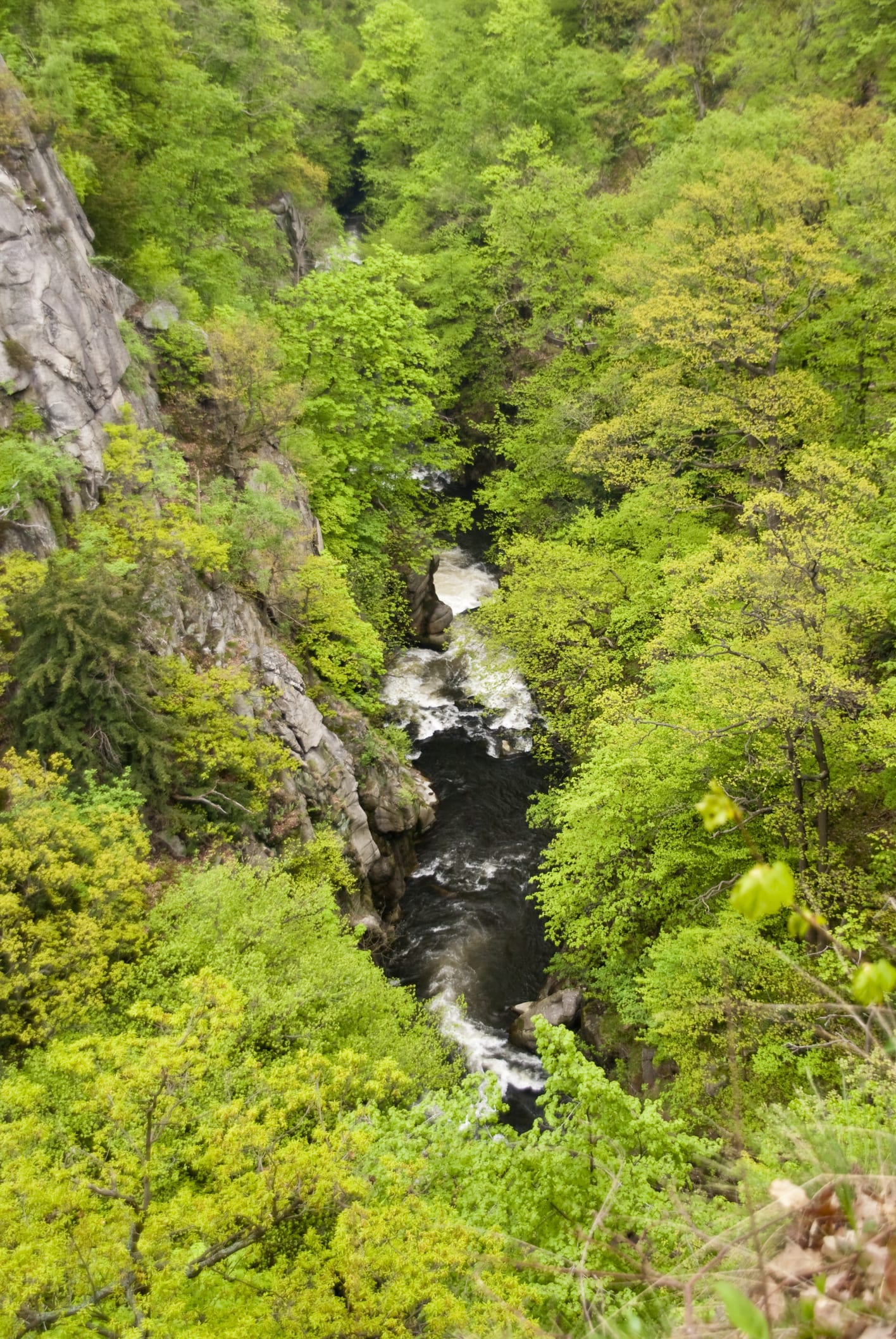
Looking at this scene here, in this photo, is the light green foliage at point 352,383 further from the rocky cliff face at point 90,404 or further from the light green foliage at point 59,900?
the light green foliage at point 59,900

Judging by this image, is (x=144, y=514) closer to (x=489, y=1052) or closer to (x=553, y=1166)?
(x=553, y=1166)

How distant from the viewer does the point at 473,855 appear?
20.2 m

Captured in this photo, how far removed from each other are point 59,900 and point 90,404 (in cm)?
1025

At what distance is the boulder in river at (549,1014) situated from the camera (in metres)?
14.9

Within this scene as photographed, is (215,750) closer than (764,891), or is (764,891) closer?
(764,891)

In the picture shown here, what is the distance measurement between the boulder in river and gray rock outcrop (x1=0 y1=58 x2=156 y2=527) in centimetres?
1420

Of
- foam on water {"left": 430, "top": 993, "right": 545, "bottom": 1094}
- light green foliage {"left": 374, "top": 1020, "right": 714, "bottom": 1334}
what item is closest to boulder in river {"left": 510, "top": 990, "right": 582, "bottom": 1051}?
foam on water {"left": 430, "top": 993, "right": 545, "bottom": 1094}

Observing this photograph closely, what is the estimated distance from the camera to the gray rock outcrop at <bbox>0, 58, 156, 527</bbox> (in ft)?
Answer: 42.9

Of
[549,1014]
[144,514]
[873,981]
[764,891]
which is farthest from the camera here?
[549,1014]

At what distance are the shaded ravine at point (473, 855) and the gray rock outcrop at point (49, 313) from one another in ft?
42.4

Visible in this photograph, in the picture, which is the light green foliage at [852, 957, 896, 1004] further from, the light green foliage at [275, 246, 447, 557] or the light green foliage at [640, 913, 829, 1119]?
the light green foliage at [275, 246, 447, 557]

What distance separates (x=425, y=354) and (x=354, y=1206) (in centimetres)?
2372

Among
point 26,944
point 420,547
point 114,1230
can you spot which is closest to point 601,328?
point 420,547

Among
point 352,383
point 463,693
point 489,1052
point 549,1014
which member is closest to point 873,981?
point 549,1014
